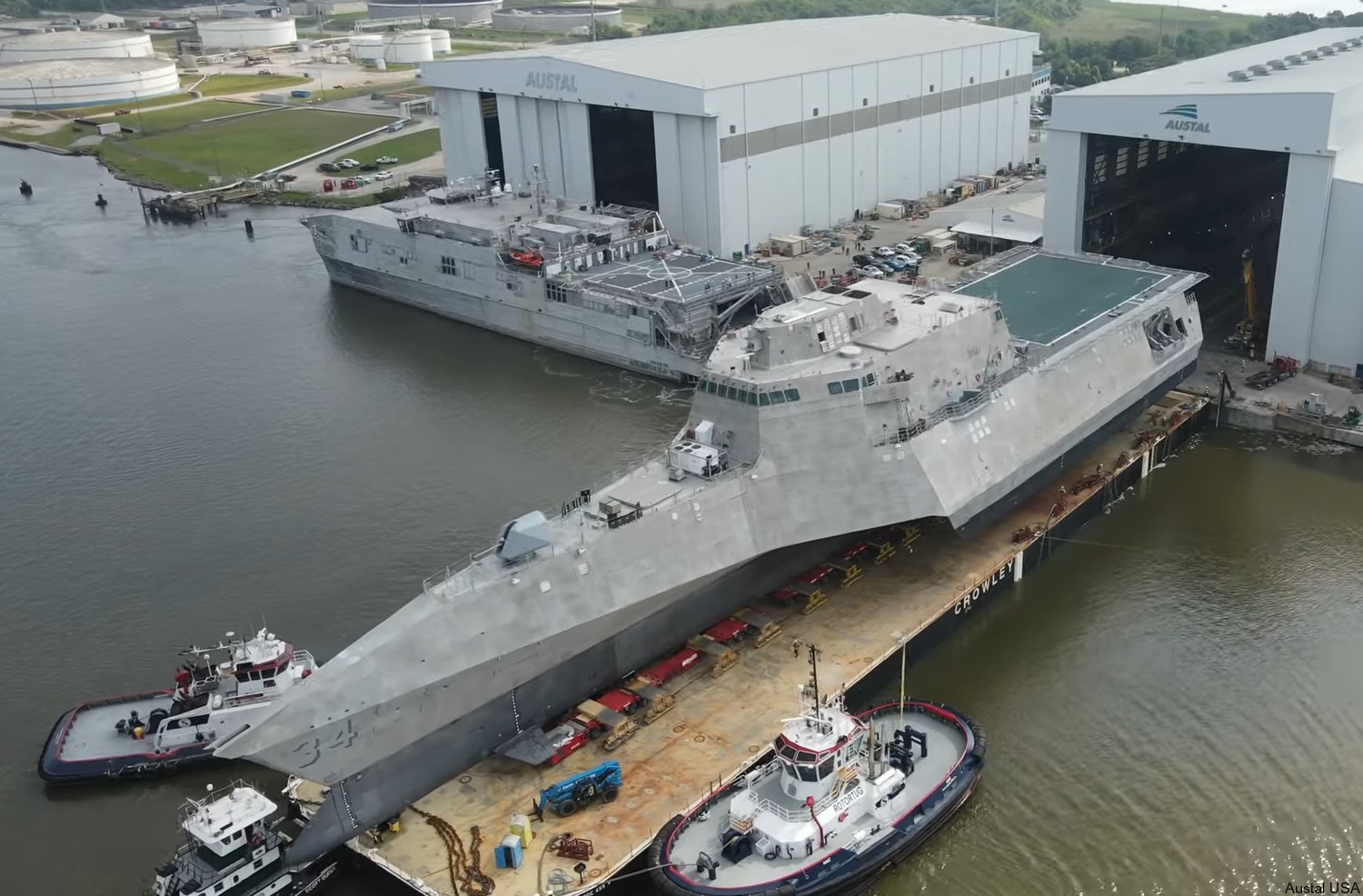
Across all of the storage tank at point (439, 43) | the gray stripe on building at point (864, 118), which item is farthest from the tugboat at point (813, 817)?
the storage tank at point (439, 43)

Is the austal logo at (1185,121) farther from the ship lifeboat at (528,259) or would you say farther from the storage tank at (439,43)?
the storage tank at (439,43)

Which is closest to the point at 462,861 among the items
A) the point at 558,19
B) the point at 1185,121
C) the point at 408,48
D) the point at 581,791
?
the point at 581,791

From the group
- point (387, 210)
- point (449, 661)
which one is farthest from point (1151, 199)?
point (449, 661)

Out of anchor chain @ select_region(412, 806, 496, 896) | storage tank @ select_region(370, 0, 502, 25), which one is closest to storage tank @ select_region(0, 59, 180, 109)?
storage tank @ select_region(370, 0, 502, 25)

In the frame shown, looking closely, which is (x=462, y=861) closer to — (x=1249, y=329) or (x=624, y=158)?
(x=1249, y=329)

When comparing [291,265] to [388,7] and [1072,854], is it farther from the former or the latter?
[388,7]

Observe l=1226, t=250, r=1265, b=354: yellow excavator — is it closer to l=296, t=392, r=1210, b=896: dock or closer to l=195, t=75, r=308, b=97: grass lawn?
l=296, t=392, r=1210, b=896: dock
